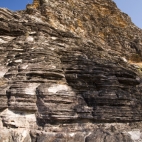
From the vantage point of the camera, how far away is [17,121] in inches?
348

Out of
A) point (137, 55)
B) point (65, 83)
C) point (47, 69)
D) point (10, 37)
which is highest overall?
point (137, 55)

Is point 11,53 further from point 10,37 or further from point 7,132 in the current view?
point 7,132

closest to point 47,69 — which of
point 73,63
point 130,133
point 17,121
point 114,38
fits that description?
point 73,63

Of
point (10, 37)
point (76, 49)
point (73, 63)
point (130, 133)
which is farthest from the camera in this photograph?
point (10, 37)

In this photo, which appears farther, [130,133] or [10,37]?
[10,37]

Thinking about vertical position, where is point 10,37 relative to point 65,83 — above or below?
above

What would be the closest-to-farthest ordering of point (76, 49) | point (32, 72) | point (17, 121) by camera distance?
1. point (17, 121)
2. point (32, 72)
3. point (76, 49)

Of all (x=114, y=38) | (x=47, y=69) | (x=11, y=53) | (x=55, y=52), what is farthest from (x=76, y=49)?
(x=114, y=38)

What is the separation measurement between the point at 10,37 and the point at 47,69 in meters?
5.53

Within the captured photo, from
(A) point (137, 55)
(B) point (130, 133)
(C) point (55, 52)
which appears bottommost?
(B) point (130, 133)

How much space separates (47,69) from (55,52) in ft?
6.94

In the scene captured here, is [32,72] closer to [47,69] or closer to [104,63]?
[47,69]

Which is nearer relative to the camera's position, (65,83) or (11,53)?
(65,83)

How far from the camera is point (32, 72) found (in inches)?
395
